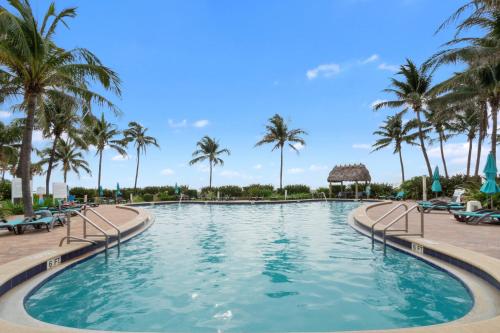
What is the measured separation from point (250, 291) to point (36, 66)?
1187cm

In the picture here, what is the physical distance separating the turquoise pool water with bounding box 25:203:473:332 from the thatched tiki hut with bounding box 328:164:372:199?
91.5 ft

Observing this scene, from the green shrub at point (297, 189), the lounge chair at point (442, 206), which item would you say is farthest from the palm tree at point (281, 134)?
the lounge chair at point (442, 206)

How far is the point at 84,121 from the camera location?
16484 millimetres

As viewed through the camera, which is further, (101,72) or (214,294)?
(101,72)

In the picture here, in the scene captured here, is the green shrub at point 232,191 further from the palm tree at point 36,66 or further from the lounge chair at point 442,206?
the palm tree at point 36,66

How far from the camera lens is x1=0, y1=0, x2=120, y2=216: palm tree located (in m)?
11.9

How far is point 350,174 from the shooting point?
36.0 metres

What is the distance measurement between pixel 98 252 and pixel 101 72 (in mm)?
7980

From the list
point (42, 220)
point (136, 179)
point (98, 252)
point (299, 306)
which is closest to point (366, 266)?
point (299, 306)

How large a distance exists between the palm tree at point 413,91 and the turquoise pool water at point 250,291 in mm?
23690

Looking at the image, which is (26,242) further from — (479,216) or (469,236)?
(479,216)

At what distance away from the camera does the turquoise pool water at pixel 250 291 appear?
4.39m

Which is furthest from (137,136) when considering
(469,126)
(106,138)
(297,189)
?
(469,126)

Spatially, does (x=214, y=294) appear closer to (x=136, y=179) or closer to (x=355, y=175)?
(x=355, y=175)
